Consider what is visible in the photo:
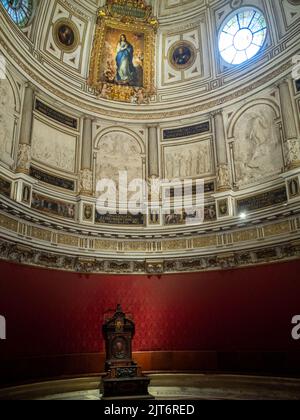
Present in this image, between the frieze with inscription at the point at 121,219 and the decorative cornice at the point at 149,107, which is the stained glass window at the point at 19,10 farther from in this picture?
the frieze with inscription at the point at 121,219

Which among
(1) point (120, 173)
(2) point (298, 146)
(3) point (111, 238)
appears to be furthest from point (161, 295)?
(2) point (298, 146)

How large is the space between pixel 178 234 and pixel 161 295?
262cm

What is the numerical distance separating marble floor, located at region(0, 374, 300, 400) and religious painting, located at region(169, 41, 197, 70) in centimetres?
1388

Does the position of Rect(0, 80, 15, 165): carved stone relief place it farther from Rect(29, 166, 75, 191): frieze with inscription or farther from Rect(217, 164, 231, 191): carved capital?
Rect(217, 164, 231, 191): carved capital

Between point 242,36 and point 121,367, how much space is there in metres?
14.8

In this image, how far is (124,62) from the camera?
17.8 meters

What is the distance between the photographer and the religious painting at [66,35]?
16266 mm

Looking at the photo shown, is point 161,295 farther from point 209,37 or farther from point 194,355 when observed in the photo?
point 209,37

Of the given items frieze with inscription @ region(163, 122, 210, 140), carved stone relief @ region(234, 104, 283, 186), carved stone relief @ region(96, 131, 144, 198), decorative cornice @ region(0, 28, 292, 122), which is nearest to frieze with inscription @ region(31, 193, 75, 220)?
carved stone relief @ region(96, 131, 144, 198)

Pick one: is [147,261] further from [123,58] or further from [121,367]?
[123,58]

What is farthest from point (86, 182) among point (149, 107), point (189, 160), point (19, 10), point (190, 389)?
point (190, 389)

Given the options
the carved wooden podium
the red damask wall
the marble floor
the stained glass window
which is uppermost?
the stained glass window

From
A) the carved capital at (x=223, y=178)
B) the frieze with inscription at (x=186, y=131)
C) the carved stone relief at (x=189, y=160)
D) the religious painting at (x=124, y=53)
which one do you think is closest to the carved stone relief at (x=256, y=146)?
the carved capital at (x=223, y=178)

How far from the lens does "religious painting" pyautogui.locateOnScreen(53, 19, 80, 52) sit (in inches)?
640
